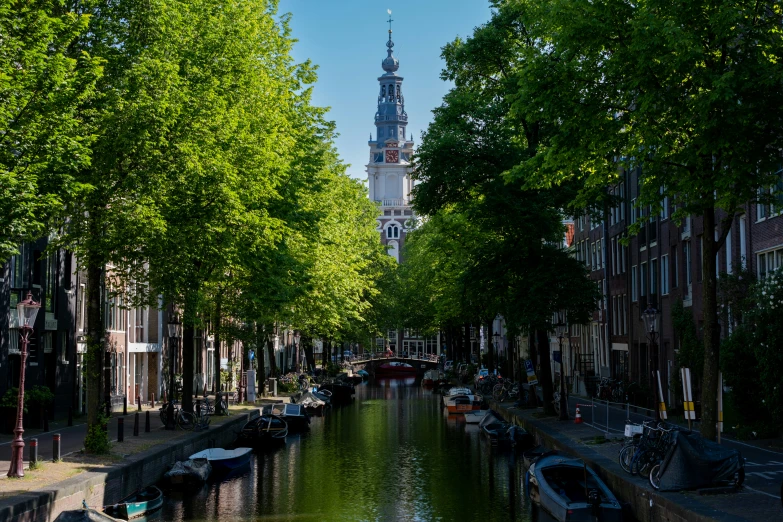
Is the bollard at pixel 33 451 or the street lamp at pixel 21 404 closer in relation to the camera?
the street lamp at pixel 21 404

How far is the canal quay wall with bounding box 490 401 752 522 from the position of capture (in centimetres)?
1844

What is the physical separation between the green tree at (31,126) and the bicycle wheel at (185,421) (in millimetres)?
15319

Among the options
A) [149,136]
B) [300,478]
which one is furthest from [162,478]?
[149,136]

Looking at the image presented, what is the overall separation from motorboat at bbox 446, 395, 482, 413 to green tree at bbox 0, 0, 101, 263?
39.1 metres

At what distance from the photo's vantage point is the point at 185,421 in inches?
1444

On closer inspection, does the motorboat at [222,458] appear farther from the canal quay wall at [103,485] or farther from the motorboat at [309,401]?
the motorboat at [309,401]

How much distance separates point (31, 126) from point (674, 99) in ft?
45.0

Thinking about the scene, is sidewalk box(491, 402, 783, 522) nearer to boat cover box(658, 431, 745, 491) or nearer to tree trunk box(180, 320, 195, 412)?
boat cover box(658, 431, 745, 491)

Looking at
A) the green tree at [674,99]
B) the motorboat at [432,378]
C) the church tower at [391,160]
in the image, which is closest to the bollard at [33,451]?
the green tree at [674,99]

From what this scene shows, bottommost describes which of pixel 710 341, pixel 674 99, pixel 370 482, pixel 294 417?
pixel 370 482

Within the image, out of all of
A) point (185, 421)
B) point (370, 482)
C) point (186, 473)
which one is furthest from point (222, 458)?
point (185, 421)

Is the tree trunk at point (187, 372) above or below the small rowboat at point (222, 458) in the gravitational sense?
above

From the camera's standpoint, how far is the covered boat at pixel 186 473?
2881 cm

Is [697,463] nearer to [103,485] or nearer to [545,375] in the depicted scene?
[103,485]
